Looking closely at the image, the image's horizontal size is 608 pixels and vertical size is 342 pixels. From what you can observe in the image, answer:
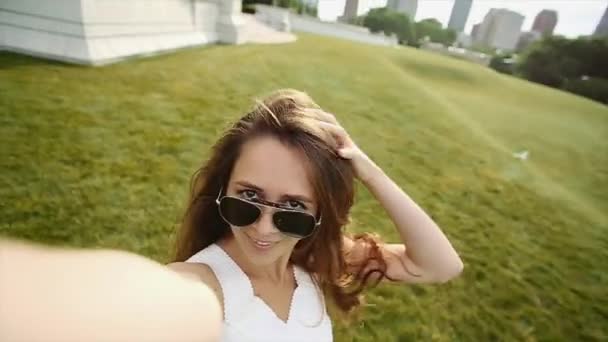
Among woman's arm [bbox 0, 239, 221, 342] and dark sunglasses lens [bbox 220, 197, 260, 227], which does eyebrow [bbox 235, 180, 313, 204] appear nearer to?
dark sunglasses lens [bbox 220, 197, 260, 227]

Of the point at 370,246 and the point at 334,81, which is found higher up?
the point at 370,246

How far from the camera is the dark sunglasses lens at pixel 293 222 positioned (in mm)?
1499

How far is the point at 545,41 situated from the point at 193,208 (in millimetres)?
48619

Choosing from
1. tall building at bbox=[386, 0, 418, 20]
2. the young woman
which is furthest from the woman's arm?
tall building at bbox=[386, 0, 418, 20]

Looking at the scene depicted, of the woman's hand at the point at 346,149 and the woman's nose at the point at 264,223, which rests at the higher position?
the woman's hand at the point at 346,149

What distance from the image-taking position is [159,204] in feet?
13.5

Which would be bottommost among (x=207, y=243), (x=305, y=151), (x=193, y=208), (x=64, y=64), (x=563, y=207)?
(x=563, y=207)

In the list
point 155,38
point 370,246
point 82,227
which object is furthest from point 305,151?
point 155,38

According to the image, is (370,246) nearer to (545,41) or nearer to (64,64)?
(64,64)

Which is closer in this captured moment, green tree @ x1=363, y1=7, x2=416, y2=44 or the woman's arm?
the woman's arm

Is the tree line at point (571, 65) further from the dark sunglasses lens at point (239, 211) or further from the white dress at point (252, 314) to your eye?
the dark sunglasses lens at point (239, 211)

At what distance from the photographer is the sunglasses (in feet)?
4.88

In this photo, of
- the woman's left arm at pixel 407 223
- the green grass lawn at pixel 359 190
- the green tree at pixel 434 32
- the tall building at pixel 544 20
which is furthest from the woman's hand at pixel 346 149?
the green tree at pixel 434 32

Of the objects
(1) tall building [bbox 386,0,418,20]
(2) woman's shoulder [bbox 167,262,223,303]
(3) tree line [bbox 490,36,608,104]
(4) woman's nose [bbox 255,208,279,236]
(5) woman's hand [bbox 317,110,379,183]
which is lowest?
(3) tree line [bbox 490,36,608,104]
